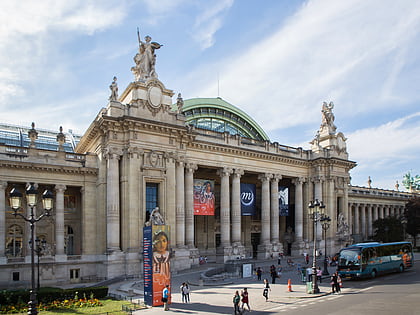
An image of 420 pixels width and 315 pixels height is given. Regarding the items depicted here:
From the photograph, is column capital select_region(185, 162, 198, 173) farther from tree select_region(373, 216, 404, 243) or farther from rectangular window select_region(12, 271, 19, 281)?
tree select_region(373, 216, 404, 243)

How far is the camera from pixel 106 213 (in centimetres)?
3784

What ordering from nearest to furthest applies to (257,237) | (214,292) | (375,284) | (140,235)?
(214,292), (375,284), (140,235), (257,237)

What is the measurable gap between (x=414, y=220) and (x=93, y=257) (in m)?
61.3

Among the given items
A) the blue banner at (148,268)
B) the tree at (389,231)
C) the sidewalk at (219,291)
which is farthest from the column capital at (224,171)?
the tree at (389,231)

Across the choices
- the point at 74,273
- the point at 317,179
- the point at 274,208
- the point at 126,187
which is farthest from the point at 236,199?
the point at 74,273

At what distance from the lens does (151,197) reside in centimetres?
3953

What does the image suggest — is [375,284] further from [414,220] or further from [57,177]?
[414,220]

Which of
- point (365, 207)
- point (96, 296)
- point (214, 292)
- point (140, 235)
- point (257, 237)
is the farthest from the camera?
point (365, 207)

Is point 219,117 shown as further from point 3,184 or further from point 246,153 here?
point 3,184

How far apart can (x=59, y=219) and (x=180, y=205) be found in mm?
11791

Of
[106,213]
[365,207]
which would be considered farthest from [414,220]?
[106,213]

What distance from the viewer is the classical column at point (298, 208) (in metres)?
55.9

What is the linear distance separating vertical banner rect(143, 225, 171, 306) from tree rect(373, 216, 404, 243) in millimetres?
55167

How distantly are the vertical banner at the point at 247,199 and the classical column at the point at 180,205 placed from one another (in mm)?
10459
